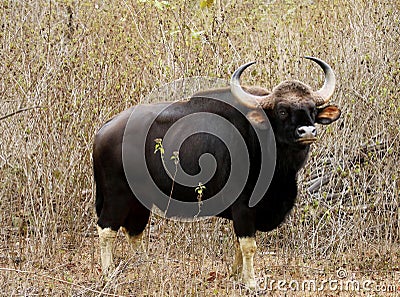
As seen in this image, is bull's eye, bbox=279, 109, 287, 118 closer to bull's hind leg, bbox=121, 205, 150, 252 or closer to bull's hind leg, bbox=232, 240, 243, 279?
bull's hind leg, bbox=232, 240, 243, 279

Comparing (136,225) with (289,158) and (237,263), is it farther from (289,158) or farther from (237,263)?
(289,158)

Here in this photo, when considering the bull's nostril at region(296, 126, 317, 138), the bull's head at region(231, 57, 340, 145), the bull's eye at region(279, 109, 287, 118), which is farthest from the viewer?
the bull's eye at region(279, 109, 287, 118)

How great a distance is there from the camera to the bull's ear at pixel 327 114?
5.84 metres

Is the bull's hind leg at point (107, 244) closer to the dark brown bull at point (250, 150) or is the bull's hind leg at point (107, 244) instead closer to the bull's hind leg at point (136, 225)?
the dark brown bull at point (250, 150)


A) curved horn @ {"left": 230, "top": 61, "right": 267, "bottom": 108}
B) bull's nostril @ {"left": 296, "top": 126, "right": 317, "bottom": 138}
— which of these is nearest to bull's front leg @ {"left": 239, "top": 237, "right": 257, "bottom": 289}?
bull's nostril @ {"left": 296, "top": 126, "right": 317, "bottom": 138}

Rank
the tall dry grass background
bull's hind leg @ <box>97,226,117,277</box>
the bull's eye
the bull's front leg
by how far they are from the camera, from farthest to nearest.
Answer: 1. the tall dry grass background
2. bull's hind leg @ <box>97,226,117,277</box>
3. the bull's front leg
4. the bull's eye

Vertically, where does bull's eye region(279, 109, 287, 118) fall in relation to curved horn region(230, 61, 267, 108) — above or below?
below

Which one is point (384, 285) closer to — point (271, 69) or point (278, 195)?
point (278, 195)
